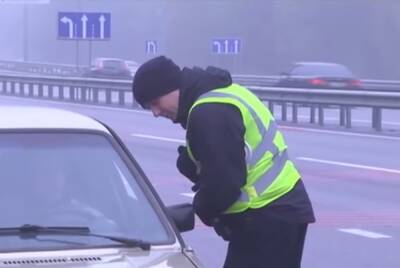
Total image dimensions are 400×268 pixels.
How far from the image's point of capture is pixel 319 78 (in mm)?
40562

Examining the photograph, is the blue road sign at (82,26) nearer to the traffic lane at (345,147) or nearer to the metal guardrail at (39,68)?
the metal guardrail at (39,68)

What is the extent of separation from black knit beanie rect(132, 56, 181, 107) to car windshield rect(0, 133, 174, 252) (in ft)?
1.05

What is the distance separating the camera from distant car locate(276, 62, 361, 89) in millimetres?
40125

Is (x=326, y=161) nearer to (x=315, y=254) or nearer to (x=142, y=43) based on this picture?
(x=315, y=254)

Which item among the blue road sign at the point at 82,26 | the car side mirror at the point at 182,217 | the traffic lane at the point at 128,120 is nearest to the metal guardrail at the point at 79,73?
the blue road sign at the point at 82,26

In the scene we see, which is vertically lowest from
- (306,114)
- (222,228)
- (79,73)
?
(79,73)

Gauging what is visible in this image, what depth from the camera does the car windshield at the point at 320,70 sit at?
41.3 m

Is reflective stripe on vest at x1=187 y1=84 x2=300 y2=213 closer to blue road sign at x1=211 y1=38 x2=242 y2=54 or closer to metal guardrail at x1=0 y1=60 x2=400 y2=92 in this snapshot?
metal guardrail at x1=0 y1=60 x2=400 y2=92

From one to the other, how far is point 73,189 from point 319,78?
35.2 metres

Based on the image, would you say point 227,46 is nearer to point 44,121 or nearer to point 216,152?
point 44,121

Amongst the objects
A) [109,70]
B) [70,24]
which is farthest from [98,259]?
[109,70]

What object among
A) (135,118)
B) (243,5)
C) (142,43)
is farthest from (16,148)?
(142,43)

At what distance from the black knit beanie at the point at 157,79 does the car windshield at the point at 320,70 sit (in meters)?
35.5

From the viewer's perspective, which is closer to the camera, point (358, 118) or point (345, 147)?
point (345, 147)
